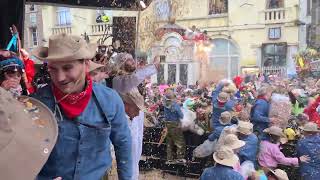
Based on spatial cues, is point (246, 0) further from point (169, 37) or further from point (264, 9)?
point (169, 37)

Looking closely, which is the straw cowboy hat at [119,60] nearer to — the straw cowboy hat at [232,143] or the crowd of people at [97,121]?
the crowd of people at [97,121]

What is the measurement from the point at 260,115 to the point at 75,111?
17.8 ft

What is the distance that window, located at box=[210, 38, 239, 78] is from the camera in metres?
24.2

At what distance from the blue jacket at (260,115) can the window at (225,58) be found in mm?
16546

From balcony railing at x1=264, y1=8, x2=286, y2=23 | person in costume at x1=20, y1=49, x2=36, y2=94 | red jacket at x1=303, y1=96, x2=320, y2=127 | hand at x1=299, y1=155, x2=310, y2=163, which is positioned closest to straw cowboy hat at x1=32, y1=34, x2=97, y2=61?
person in costume at x1=20, y1=49, x2=36, y2=94

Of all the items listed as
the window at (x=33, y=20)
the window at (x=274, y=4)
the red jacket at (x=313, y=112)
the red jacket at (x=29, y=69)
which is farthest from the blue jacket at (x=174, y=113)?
the window at (x=33, y=20)

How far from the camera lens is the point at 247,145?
5699mm

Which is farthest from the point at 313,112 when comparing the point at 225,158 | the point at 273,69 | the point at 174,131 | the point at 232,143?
the point at 273,69

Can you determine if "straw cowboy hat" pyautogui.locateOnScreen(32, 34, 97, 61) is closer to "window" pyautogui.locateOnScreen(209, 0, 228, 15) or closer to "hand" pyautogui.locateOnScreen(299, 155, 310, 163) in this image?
"hand" pyautogui.locateOnScreen(299, 155, 310, 163)

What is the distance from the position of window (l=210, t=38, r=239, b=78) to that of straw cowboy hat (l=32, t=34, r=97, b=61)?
2178cm

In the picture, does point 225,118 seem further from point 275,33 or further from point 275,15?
point 275,15

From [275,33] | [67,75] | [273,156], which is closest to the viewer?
[67,75]

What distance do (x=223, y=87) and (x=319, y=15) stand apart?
56.7 ft

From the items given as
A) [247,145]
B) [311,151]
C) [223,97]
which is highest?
[223,97]
